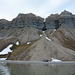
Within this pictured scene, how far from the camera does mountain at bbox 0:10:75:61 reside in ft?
327

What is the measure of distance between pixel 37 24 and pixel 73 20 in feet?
157

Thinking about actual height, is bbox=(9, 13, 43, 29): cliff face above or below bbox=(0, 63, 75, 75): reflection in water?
above

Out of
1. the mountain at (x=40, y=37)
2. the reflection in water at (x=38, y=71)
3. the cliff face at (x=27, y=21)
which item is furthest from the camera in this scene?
the cliff face at (x=27, y=21)

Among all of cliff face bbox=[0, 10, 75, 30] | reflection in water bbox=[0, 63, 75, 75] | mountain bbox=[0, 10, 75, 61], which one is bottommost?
reflection in water bbox=[0, 63, 75, 75]

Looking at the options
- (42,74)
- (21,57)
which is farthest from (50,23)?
(42,74)

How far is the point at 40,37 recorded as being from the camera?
14562 centimetres

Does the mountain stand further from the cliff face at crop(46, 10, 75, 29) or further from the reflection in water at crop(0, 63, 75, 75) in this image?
the reflection in water at crop(0, 63, 75, 75)

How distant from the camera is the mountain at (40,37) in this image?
99.7 m

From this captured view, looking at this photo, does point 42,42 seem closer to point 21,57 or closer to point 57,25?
point 21,57

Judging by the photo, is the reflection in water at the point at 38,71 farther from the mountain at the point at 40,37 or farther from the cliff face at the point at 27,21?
the cliff face at the point at 27,21

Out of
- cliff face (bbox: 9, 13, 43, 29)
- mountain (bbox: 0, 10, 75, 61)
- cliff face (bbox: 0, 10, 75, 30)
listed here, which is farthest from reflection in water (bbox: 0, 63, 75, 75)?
cliff face (bbox: 9, 13, 43, 29)

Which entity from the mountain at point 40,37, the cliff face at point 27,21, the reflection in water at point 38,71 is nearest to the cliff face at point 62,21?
the mountain at point 40,37

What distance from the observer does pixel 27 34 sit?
500 feet

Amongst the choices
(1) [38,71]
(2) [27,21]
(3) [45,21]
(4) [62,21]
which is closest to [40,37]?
(2) [27,21]
